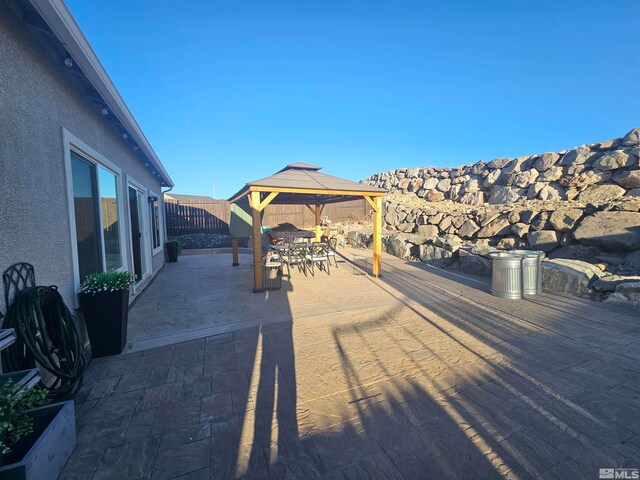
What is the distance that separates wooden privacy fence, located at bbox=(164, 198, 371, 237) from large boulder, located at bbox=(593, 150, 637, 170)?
8.32 m

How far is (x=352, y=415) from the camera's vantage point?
2.18m

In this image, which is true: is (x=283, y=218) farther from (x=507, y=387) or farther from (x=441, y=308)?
(x=507, y=387)

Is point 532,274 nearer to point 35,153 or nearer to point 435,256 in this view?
point 435,256

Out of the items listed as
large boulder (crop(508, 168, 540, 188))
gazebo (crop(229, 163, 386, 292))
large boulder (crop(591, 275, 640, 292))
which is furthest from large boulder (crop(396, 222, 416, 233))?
large boulder (crop(591, 275, 640, 292))

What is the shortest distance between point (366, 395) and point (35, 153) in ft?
11.1

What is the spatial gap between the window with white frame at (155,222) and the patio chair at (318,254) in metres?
4.08

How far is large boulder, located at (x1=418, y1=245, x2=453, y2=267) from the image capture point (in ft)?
27.7

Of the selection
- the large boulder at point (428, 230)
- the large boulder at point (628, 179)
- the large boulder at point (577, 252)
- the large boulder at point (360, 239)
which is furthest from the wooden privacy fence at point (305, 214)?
the large boulder at point (628, 179)

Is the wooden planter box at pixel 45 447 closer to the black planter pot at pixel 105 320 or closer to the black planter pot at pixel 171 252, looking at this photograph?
the black planter pot at pixel 105 320

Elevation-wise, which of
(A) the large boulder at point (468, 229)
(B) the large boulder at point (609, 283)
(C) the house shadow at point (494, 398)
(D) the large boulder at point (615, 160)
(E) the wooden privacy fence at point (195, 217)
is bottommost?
(C) the house shadow at point (494, 398)

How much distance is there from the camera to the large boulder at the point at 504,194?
11648 mm

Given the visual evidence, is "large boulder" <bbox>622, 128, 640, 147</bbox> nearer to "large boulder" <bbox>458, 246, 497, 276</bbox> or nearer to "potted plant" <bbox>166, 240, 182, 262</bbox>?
"large boulder" <bbox>458, 246, 497, 276</bbox>

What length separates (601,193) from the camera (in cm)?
942

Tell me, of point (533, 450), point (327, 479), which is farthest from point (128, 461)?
point (533, 450)
